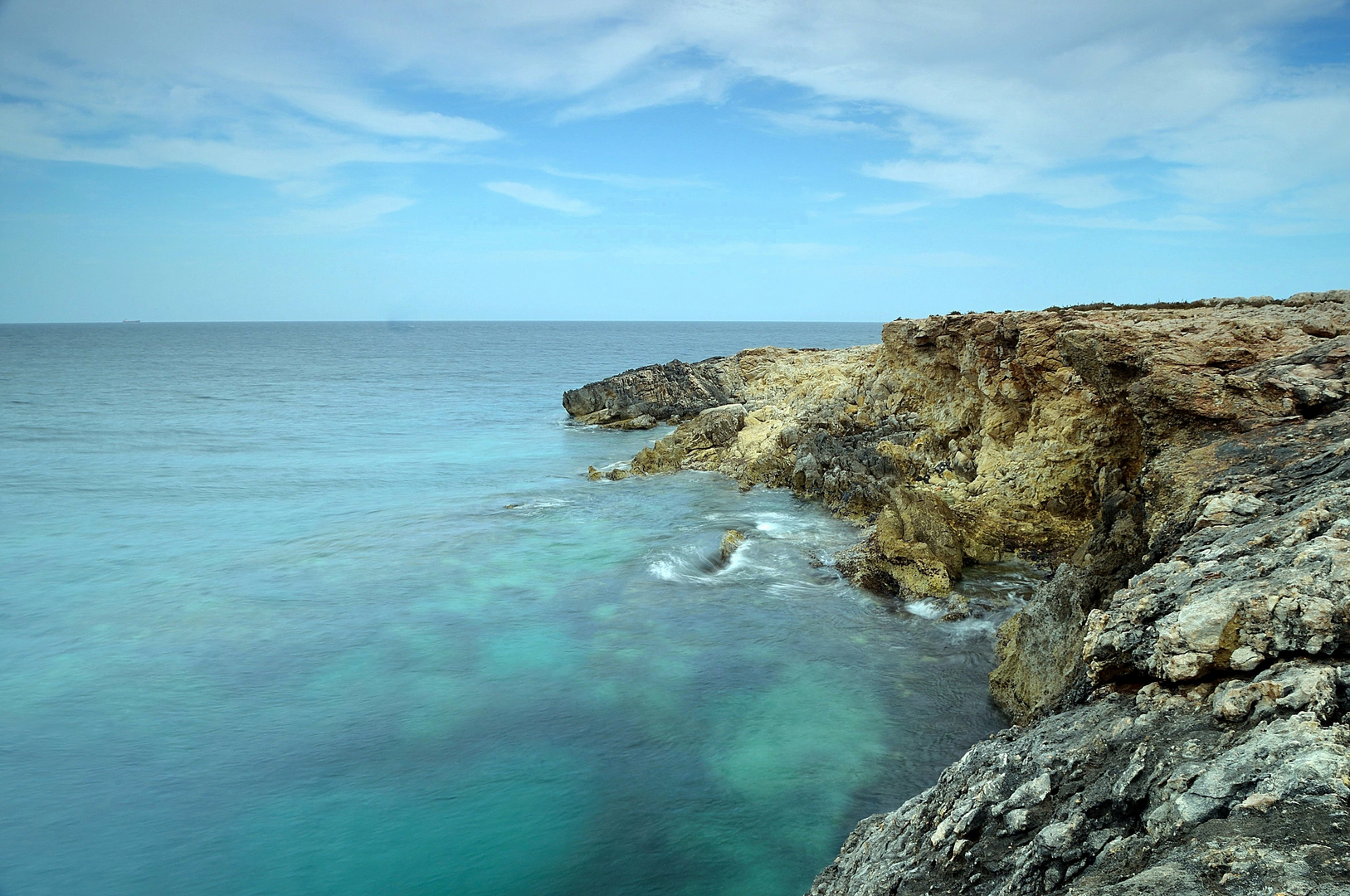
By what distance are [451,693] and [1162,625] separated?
10.9 meters

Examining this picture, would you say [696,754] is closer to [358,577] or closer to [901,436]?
[358,577]

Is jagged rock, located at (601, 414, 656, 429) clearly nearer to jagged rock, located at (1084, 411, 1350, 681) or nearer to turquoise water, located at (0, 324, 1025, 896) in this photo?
turquoise water, located at (0, 324, 1025, 896)

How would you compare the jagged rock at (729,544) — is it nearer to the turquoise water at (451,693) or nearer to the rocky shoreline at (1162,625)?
the turquoise water at (451,693)

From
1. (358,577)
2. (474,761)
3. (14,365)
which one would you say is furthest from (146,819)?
(14,365)

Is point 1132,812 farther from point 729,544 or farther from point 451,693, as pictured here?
point 729,544

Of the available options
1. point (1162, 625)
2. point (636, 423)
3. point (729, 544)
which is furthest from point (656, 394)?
point (1162, 625)

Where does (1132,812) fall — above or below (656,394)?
below

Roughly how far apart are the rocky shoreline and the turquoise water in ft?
7.10

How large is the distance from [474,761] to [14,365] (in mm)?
111697

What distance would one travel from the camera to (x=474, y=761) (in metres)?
11.1

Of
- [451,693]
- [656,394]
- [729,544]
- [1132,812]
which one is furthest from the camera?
[656,394]

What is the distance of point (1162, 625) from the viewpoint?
207 inches

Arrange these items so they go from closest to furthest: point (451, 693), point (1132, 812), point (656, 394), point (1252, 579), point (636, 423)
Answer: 1. point (1132, 812)
2. point (1252, 579)
3. point (451, 693)
4. point (636, 423)
5. point (656, 394)

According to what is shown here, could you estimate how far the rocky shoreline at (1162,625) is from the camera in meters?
3.84
